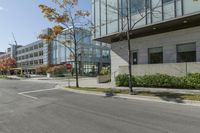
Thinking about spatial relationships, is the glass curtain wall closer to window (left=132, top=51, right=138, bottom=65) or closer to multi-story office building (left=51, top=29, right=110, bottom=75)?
window (left=132, top=51, right=138, bottom=65)

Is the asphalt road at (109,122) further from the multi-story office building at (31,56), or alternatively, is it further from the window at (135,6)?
the multi-story office building at (31,56)

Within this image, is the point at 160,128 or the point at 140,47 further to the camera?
the point at 140,47

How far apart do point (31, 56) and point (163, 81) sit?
80.3 metres

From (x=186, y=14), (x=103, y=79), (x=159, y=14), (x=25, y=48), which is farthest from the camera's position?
(x=25, y=48)

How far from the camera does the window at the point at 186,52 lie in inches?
705

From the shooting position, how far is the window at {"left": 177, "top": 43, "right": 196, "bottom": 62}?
1791 cm

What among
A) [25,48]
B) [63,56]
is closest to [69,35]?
[63,56]

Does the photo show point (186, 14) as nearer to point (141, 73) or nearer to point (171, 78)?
point (171, 78)

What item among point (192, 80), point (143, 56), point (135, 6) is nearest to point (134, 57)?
point (143, 56)

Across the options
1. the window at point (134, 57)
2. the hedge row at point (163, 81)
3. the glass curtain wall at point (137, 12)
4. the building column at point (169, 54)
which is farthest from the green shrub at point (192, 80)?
the window at point (134, 57)

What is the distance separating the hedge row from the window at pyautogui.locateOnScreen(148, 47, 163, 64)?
306cm

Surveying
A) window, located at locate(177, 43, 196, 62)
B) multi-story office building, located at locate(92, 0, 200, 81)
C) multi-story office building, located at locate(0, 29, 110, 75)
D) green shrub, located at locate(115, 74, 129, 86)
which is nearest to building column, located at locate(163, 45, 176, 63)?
multi-story office building, located at locate(92, 0, 200, 81)

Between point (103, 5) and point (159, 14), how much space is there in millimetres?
7524

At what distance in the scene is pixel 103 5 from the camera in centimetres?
2309
